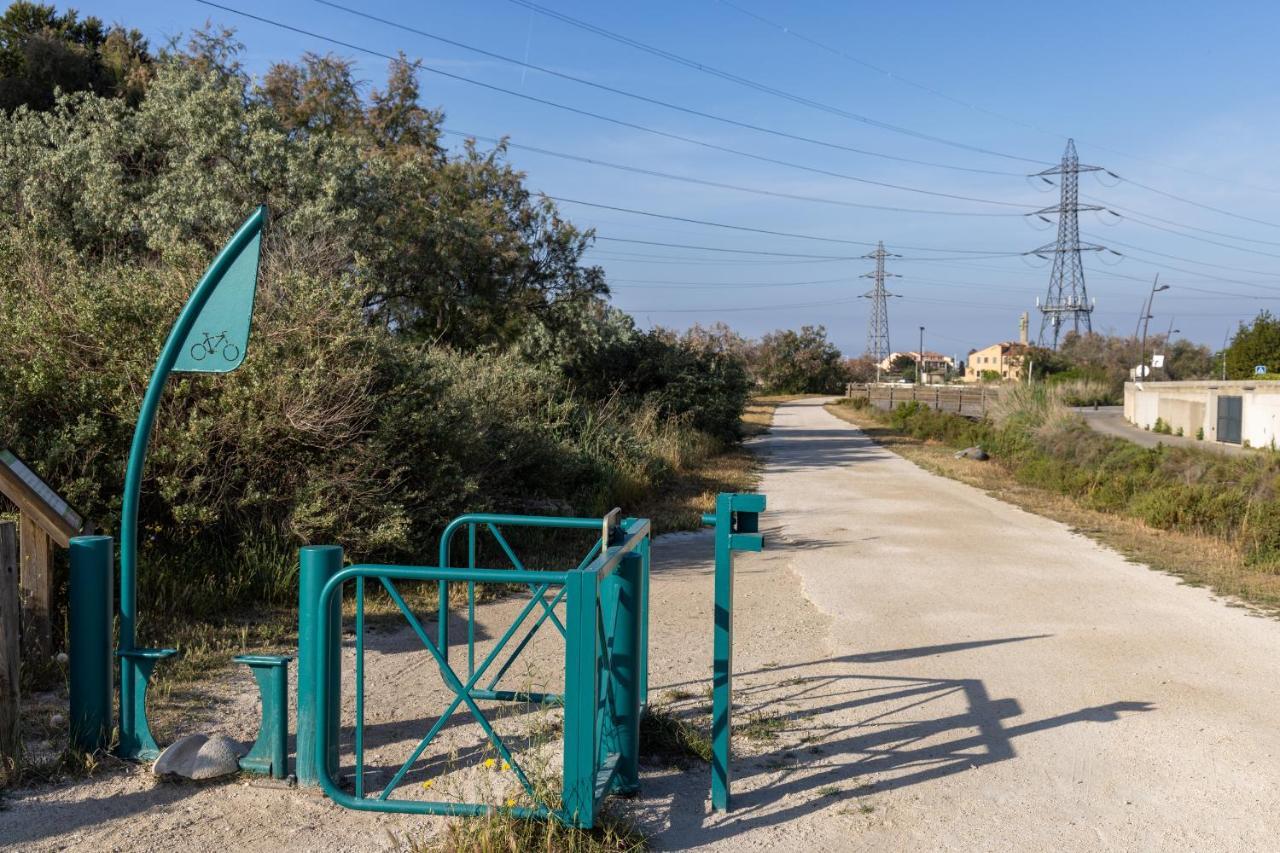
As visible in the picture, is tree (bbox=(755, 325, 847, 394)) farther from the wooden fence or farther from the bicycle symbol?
the bicycle symbol

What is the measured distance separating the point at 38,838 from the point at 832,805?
299 cm

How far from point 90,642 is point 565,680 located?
2114 millimetres

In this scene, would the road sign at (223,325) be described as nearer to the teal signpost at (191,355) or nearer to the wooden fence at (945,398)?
the teal signpost at (191,355)

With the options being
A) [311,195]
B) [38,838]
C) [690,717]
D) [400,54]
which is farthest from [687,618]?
[400,54]

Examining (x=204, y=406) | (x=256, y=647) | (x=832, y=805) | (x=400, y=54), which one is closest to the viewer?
(x=832, y=805)

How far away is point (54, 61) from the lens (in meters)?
26.6

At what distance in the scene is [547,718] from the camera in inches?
203

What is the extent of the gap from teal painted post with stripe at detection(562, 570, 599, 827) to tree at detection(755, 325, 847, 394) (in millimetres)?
79551

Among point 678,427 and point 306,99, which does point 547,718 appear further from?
point 306,99

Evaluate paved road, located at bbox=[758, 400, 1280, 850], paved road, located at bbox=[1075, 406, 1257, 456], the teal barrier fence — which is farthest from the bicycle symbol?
paved road, located at bbox=[1075, 406, 1257, 456]

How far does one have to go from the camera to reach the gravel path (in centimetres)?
396

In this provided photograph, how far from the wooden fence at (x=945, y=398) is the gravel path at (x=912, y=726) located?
24.1 m

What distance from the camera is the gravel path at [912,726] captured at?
13.0 feet

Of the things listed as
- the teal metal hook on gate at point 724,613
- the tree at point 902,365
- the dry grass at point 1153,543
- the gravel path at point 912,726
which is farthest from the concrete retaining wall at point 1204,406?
the tree at point 902,365
